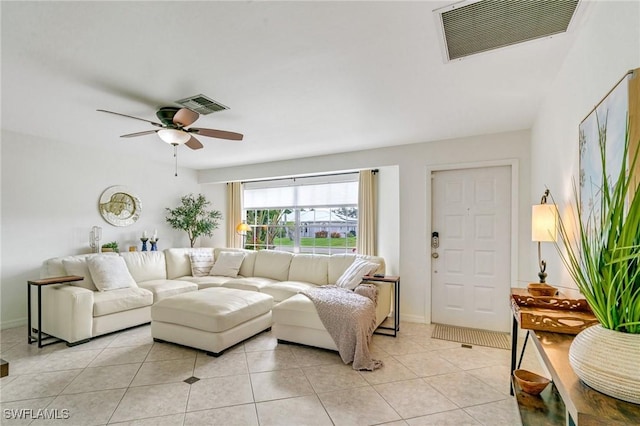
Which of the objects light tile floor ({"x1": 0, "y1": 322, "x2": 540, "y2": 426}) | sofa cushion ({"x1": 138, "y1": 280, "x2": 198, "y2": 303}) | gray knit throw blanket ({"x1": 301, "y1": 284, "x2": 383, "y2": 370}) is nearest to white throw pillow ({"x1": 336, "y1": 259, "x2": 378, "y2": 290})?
gray knit throw blanket ({"x1": 301, "y1": 284, "x2": 383, "y2": 370})

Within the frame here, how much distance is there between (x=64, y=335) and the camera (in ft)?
10.9

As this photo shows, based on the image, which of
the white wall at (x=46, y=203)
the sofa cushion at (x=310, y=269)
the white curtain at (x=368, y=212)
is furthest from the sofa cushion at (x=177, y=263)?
the white curtain at (x=368, y=212)

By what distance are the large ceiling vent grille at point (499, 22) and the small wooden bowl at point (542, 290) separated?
61.6 inches

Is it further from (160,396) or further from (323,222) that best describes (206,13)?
(323,222)

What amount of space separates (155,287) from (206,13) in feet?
12.4

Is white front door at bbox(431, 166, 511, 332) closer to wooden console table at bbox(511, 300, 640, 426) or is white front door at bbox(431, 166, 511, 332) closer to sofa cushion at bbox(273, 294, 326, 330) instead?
sofa cushion at bbox(273, 294, 326, 330)

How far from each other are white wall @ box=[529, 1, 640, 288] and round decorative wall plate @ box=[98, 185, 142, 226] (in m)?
5.69

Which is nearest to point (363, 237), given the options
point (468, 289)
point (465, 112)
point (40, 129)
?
point (468, 289)

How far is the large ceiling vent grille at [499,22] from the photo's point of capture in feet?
5.20

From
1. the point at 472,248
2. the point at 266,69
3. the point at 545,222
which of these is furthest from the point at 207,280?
the point at 545,222

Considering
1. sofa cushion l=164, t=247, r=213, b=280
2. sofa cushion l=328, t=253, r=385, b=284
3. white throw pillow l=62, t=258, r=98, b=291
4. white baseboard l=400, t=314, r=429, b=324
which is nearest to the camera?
white throw pillow l=62, t=258, r=98, b=291

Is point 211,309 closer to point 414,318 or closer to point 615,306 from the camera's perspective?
point 414,318

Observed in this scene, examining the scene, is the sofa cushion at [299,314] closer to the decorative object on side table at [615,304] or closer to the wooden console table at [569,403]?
the wooden console table at [569,403]

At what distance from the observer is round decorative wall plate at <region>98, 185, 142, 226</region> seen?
481cm
